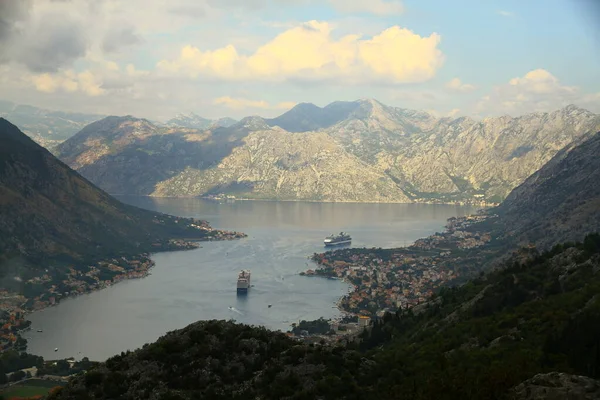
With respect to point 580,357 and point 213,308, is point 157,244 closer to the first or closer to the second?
point 213,308

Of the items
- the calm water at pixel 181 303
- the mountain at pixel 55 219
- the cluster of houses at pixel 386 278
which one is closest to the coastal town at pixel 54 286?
the calm water at pixel 181 303

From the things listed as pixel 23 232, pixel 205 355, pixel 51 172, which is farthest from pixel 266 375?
pixel 51 172

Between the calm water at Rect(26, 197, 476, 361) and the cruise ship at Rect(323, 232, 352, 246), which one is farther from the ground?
the cruise ship at Rect(323, 232, 352, 246)

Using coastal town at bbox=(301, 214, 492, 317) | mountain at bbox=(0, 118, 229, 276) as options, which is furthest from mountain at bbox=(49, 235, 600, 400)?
mountain at bbox=(0, 118, 229, 276)

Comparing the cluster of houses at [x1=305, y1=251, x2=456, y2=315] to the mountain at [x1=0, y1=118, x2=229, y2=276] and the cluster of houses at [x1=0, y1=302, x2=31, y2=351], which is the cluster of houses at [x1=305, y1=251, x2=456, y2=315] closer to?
the cluster of houses at [x1=0, y1=302, x2=31, y2=351]

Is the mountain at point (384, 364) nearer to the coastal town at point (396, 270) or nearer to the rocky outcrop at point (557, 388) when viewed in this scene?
the rocky outcrop at point (557, 388)

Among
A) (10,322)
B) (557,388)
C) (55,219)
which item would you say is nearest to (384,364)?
(557,388)
